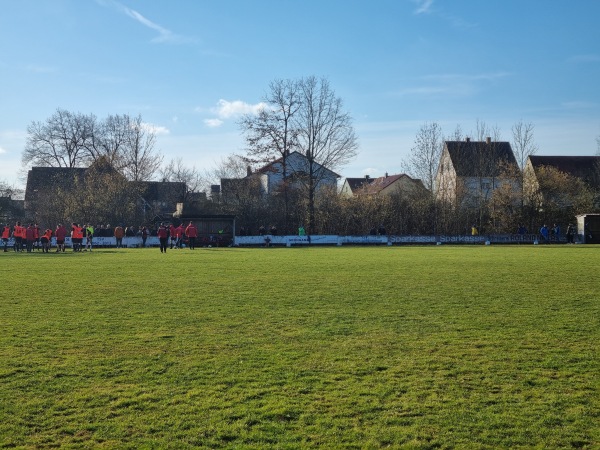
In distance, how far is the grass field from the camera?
18.0ft

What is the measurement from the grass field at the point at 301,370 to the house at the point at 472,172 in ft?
168

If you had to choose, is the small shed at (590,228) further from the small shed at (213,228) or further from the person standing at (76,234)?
the person standing at (76,234)

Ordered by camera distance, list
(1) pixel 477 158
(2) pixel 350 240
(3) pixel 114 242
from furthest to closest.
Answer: (1) pixel 477 158 → (2) pixel 350 240 → (3) pixel 114 242

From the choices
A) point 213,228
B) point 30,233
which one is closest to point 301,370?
point 30,233

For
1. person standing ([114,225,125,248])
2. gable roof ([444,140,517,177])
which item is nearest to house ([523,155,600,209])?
gable roof ([444,140,517,177])

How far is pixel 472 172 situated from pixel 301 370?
6515cm

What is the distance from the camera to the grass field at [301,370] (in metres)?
5.49

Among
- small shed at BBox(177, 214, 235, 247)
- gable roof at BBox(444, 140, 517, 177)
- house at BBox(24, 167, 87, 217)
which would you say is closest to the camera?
small shed at BBox(177, 214, 235, 247)

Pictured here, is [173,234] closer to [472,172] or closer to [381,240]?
[381,240]

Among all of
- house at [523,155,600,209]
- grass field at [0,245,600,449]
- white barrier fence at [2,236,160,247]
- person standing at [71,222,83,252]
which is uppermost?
house at [523,155,600,209]

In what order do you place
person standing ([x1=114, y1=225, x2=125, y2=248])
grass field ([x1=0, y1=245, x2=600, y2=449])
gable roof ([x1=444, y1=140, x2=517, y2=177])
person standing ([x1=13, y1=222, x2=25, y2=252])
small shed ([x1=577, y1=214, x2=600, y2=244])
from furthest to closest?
gable roof ([x1=444, y1=140, x2=517, y2=177]) < small shed ([x1=577, y1=214, x2=600, y2=244]) < person standing ([x1=114, y1=225, x2=125, y2=248]) < person standing ([x1=13, y1=222, x2=25, y2=252]) < grass field ([x1=0, y1=245, x2=600, y2=449])

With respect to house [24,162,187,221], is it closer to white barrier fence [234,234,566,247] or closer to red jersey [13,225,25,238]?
white barrier fence [234,234,566,247]

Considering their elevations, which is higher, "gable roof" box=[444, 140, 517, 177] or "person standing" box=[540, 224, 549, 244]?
"gable roof" box=[444, 140, 517, 177]

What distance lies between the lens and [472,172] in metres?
69.6
